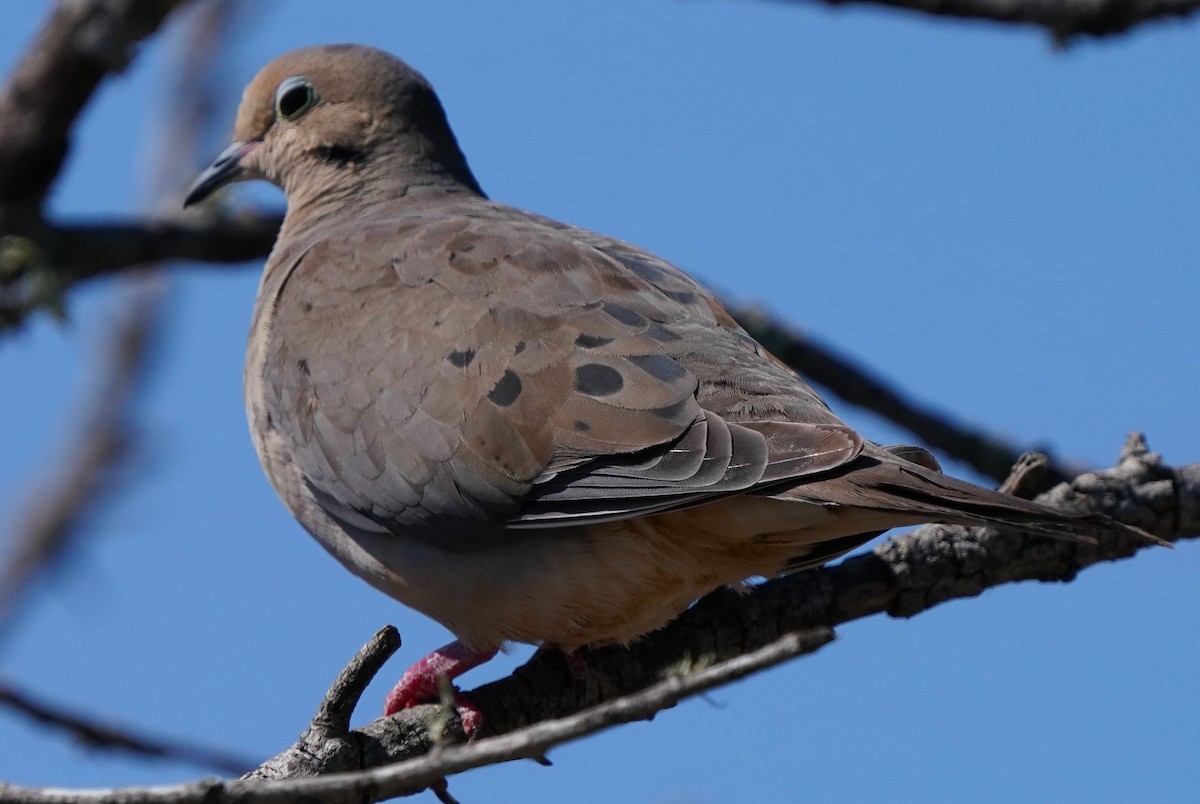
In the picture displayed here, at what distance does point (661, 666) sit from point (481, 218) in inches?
55.2

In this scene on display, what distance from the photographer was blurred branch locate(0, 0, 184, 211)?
381 cm

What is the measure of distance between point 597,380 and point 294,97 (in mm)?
2170

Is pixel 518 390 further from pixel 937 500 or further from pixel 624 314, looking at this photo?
pixel 937 500

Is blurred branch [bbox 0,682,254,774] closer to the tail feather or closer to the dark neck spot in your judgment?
the tail feather

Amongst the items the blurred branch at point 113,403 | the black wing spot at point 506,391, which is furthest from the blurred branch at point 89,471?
the black wing spot at point 506,391

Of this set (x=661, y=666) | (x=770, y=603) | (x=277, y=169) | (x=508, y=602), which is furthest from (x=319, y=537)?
(x=277, y=169)

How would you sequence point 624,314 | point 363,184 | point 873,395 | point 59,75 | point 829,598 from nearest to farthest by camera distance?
point 624,314
point 59,75
point 829,598
point 363,184
point 873,395

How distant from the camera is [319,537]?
3.99 metres

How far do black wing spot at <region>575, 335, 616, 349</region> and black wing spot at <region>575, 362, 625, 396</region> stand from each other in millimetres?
76

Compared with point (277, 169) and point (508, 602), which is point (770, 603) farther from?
point (277, 169)

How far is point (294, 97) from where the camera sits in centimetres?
512

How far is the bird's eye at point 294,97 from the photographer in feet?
16.7

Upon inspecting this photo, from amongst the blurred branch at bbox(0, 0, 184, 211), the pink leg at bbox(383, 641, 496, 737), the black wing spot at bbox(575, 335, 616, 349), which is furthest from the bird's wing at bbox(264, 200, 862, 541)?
the blurred branch at bbox(0, 0, 184, 211)

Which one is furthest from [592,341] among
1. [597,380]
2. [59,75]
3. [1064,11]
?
[59,75]
